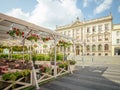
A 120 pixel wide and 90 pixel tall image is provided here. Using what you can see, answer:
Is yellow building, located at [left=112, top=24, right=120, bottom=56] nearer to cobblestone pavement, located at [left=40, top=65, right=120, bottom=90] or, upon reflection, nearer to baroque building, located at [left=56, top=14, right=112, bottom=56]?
baroque building, located at [left=56, top=14, right=112, bottom=56]

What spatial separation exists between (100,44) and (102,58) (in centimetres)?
1134

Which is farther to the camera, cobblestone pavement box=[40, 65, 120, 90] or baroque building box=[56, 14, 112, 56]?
baroque building box=[56, 14, 112, 56]

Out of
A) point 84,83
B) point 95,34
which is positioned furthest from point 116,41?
point 84,83

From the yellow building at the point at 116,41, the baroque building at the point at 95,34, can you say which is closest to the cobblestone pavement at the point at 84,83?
the baroque building at the point at 95,34

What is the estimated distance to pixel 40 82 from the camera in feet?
20.9

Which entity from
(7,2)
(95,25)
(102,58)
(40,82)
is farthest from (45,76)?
(95,25)

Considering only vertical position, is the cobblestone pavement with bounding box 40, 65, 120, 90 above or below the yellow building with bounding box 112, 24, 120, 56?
below

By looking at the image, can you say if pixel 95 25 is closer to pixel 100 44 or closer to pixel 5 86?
pixel 100 44

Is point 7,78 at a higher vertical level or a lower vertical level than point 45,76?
higher

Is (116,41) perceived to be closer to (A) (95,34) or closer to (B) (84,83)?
(A) (95,34)

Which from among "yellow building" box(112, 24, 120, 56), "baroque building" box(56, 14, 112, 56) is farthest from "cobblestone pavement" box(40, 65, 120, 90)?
"yellow building" box(112, 24, 120, 56)

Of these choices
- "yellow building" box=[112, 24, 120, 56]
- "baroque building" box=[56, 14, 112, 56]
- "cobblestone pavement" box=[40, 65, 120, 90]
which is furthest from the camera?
"baroque building" box=[56, 14, 112, 56]

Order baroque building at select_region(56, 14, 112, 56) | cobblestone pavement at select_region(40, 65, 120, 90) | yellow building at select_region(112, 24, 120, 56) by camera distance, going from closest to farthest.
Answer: cobblestone pavement at select_region(40, 65, 120, 90), yellow building at select_region(112, 24, 120, 56), baroque building at select_region(56, 14, 112, 56)

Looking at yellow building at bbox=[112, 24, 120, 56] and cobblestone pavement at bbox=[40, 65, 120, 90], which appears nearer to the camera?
cobblestone pavement at bbox=[40, 65, 120, 90]
